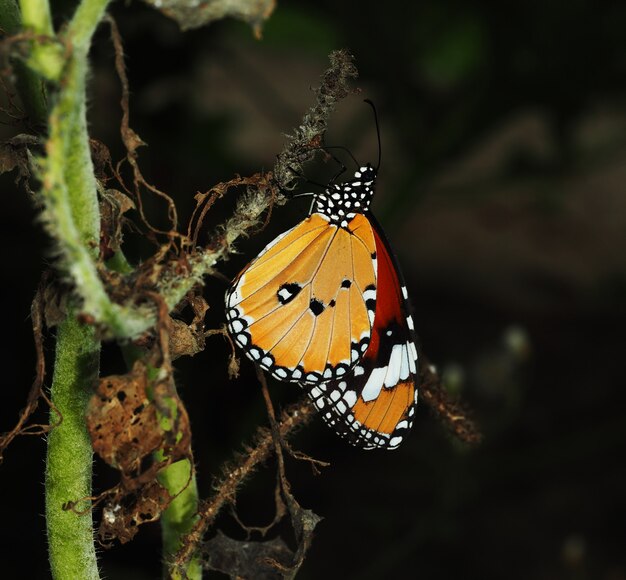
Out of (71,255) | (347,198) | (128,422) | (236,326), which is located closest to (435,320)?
(347,198)

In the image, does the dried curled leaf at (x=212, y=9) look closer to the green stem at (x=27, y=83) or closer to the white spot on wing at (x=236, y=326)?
the green stem at (x=27, y=83)

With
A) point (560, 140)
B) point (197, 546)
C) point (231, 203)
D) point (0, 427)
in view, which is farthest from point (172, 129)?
point (197, 546)

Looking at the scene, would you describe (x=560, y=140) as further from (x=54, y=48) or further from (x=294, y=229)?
(x=54, y=48)

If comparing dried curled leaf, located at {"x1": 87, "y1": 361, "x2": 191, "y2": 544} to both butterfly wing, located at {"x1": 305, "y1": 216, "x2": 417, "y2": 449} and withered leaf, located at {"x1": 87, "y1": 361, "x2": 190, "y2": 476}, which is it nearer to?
withered leaf, located at {"x1": 87, "y1": 361, "x2": 190, "y2": 476}

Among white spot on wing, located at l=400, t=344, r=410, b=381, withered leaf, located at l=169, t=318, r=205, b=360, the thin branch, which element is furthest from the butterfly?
withered leaf, located at l=169, t=318, r=205, b=360

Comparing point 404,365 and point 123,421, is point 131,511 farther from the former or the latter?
point 404,365

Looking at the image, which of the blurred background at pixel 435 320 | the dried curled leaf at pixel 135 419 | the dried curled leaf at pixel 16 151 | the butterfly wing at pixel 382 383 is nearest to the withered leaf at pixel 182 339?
the dried curled leaf at pixel 135 419

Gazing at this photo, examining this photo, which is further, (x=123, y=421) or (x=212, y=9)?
(x=123, y=421)
